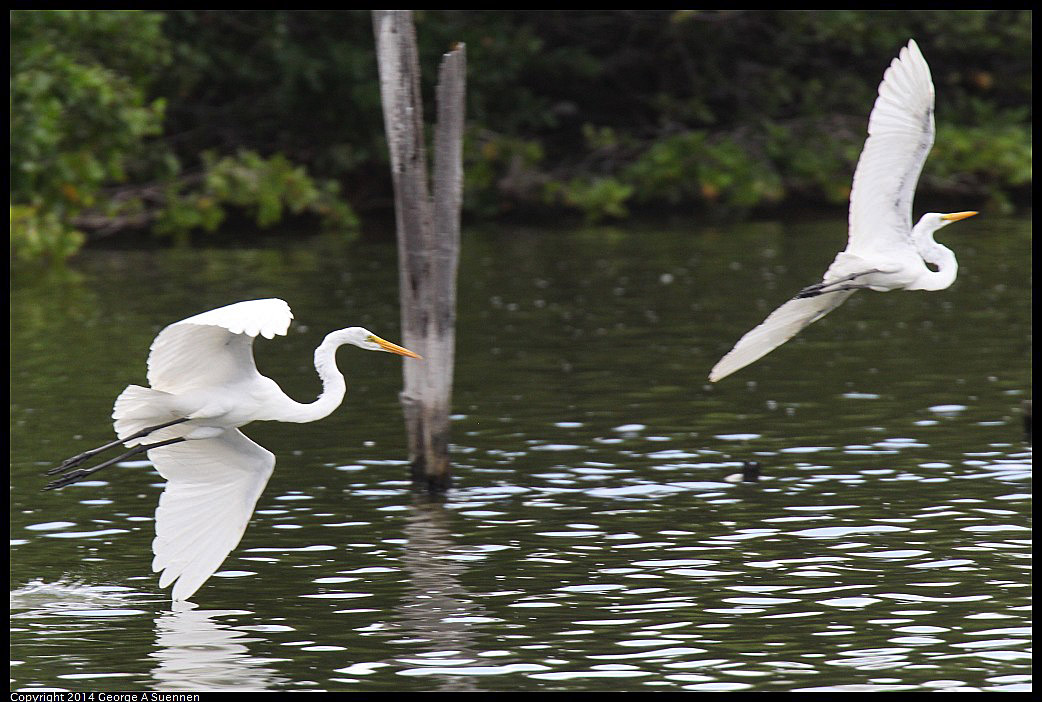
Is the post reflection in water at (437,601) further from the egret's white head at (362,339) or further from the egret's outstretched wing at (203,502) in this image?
the egret's white head at (362,339)

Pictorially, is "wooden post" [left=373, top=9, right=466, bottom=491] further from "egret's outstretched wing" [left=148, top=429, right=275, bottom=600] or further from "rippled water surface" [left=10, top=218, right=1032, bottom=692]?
"egret's outstretched wing" [left=148, top=429, right=275, bottom=600]

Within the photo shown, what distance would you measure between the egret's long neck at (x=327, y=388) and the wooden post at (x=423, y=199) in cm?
165

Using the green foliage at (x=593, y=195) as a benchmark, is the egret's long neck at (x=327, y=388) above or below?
below

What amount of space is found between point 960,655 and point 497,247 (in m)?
20.6

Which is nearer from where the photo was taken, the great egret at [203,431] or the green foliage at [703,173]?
the great egret at [203,431]

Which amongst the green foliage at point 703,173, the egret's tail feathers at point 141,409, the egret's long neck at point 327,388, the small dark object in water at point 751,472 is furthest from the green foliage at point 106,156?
the egret's long neck at point 327,388

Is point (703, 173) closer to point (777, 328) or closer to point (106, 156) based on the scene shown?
point (106, 156)

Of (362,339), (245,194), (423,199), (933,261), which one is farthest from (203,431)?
(245,194)

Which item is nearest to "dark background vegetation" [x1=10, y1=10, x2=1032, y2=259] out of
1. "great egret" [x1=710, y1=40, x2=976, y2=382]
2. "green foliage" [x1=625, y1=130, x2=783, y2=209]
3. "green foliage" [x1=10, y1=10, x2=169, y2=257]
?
"green foliage" [x1=625, y1=130, x2=783, y2=209]

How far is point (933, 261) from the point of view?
1018 cm

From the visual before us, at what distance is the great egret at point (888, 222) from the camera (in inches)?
392

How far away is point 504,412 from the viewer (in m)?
14.3

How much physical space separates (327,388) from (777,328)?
272cm

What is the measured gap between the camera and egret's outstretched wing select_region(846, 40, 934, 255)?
391 inches
